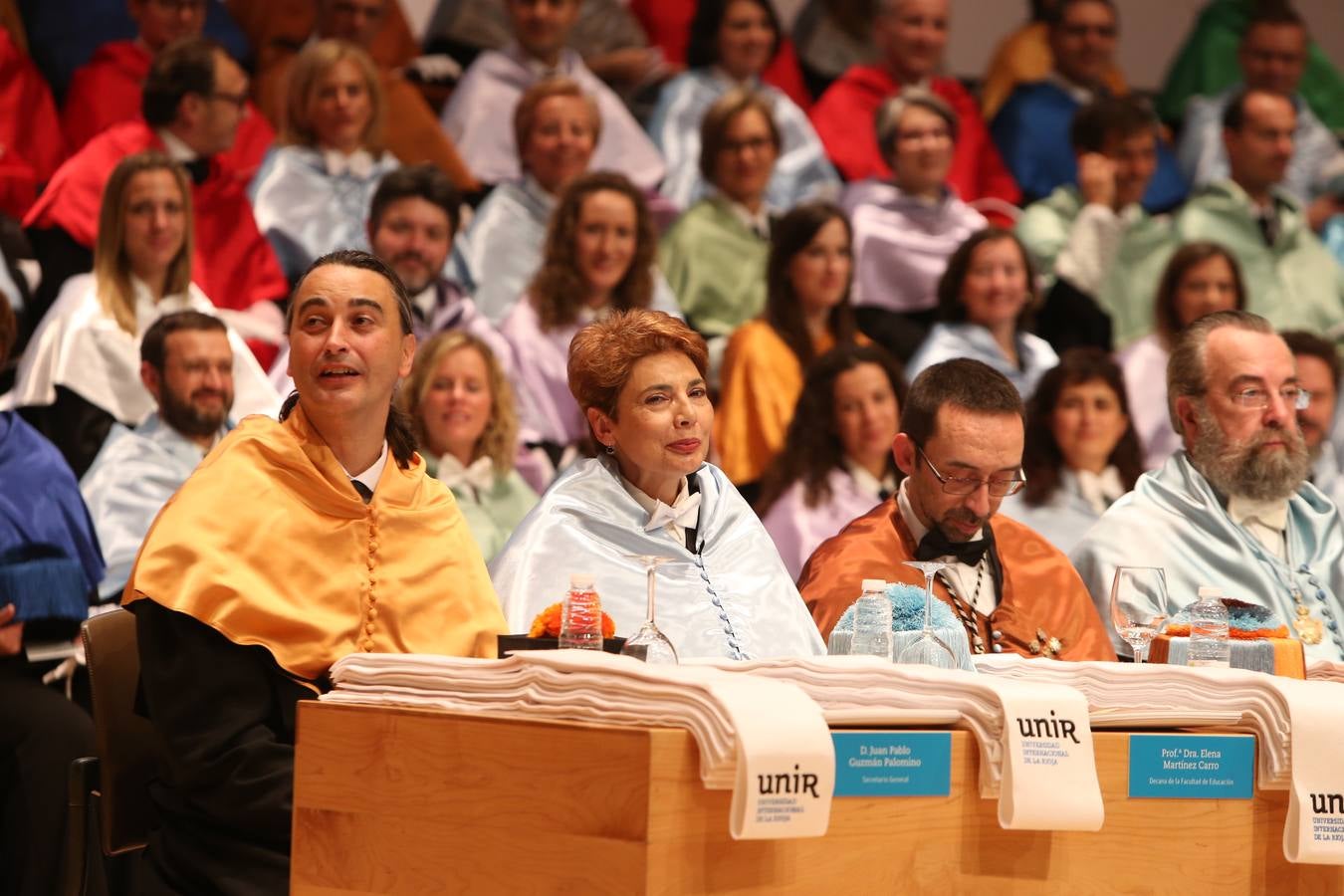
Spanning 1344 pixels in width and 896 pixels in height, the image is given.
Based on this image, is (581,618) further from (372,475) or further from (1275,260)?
(1275,260)

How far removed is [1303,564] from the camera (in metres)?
4.31

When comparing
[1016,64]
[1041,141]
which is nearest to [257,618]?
[1041,141]

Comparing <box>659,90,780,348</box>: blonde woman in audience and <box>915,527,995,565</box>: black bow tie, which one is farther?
<box>659,90,780,348</box>: blonde woman in audience

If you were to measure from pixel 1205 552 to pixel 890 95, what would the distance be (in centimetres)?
479

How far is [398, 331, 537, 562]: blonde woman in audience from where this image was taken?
5855mm

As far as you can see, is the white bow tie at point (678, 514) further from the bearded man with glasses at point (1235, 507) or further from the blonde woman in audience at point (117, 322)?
the blonde woman in audience at point (117, 322)

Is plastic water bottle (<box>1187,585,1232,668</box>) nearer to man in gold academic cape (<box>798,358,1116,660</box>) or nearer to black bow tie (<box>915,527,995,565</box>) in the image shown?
man in gold academic cape (<box>798,358,1116,660</box>)

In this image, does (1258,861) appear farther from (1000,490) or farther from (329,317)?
(329,317)

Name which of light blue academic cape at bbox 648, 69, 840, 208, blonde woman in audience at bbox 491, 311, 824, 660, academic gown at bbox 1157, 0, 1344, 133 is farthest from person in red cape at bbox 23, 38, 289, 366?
academic gown at bbox 1157, 0, 1344, 133

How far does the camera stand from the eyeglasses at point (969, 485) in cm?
371

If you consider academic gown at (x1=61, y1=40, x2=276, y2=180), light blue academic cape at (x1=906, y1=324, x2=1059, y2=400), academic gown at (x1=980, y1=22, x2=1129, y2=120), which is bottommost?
light blue academic cape at (x1=906, y1=324, x2=1059, y2=400)

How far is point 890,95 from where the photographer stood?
8648mm

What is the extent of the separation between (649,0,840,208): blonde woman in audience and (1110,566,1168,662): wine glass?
511 centimetres

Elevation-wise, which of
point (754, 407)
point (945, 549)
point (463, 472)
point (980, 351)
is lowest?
point (945, 549)
